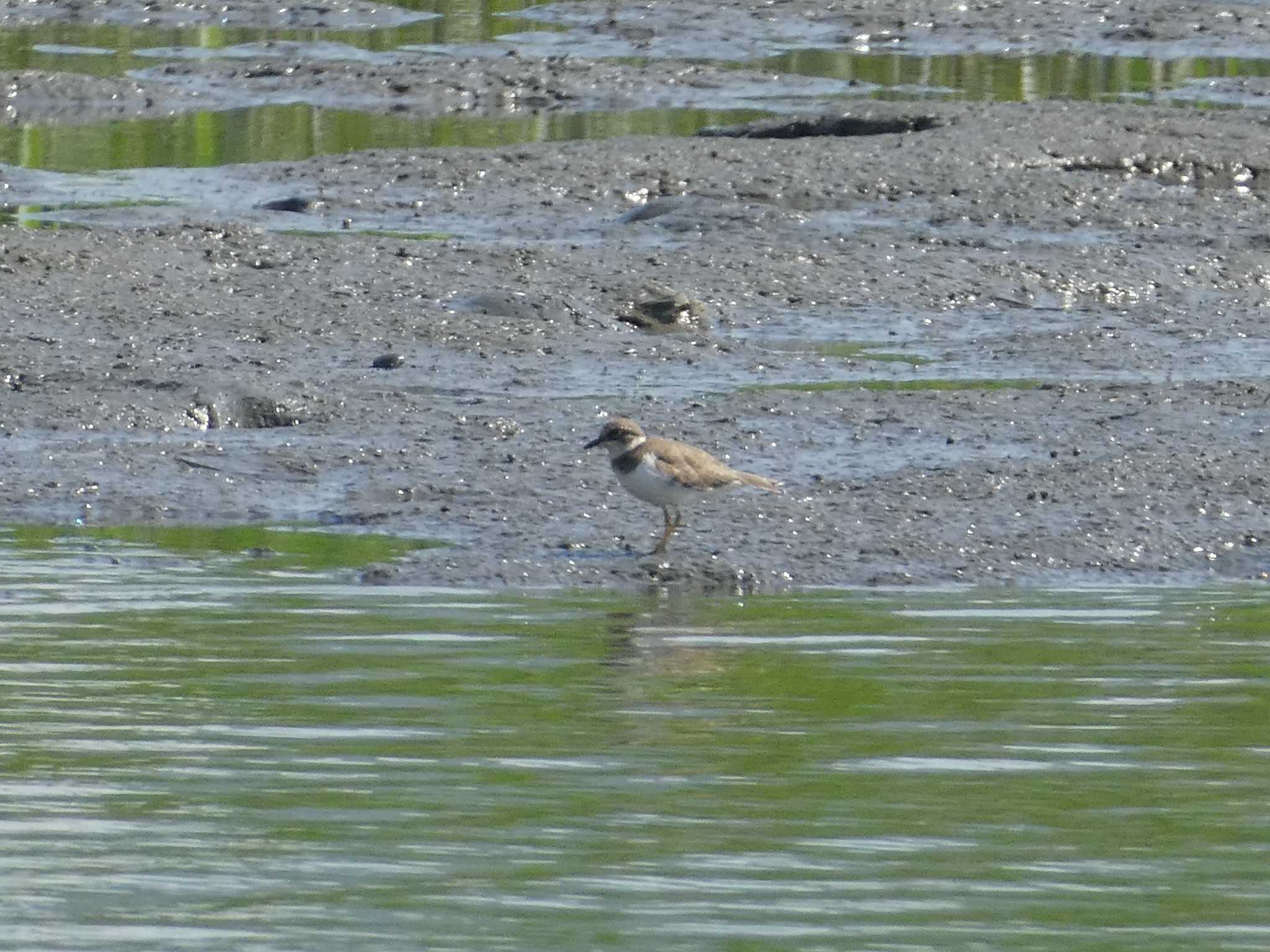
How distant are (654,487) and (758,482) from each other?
0.47 m

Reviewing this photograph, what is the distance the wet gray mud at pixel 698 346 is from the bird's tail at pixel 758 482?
0.08 meters

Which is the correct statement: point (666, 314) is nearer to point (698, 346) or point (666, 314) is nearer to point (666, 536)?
point (698, 346)

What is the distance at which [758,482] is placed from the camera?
781cm

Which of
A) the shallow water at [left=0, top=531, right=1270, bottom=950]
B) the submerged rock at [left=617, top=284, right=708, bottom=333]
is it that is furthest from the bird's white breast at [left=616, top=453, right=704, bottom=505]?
the submerged rock at [left=617, top=284, right=708, bottom=333]

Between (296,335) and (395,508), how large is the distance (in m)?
2.71

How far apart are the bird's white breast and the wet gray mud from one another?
0.56 ft

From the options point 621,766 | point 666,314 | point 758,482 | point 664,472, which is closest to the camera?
point 621,766

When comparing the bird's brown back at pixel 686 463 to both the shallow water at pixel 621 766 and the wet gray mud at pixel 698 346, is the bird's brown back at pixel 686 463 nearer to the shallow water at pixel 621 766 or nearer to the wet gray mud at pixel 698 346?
the wet gray mud at pixel 698 346

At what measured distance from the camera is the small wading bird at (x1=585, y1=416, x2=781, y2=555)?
7.44 m

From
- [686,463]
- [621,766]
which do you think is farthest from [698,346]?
[621,766]

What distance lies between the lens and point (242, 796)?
4.86m

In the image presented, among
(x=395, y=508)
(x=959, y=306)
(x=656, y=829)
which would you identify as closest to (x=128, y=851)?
(x=656, y=829)

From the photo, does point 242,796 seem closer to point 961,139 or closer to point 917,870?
point 917,870

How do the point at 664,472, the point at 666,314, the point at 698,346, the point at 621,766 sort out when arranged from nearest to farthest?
the point at 621,766, the point at 664,472, the point at 698,346, the point at 666,314
